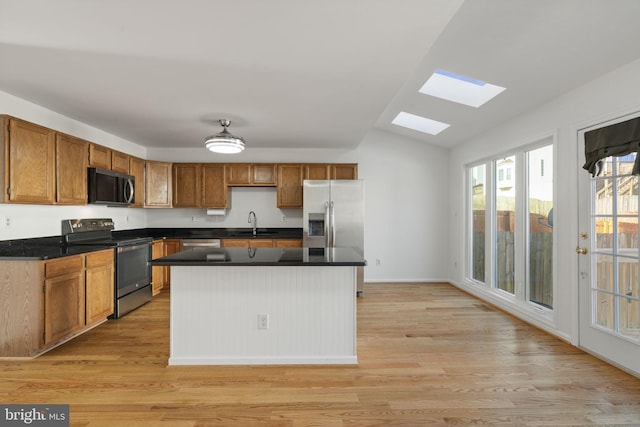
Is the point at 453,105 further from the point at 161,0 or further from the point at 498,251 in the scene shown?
the point at 161,0

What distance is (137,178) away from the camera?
493 cm

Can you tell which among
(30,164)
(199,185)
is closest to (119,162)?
(199,185)

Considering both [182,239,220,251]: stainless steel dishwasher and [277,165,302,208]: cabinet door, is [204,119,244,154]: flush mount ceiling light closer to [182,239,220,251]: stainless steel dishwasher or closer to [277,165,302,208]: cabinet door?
[277,165,302,208]: cabinet door

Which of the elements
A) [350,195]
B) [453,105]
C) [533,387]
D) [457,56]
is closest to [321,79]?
[457,56]

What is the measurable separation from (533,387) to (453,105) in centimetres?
307

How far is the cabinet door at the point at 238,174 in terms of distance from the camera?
5512 millimetres

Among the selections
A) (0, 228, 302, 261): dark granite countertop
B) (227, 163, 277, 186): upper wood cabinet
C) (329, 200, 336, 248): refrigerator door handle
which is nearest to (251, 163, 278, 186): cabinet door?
(227, 163, 277, 186): upper wood cabinet

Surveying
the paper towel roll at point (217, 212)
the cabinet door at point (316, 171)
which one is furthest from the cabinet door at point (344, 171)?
the paper towel roll at point (217, 212)

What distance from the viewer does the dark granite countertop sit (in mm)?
2906

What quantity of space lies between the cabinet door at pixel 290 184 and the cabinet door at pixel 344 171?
0.56 m

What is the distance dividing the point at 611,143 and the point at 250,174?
4.50 metres

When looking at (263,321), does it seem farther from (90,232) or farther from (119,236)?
(119,236)

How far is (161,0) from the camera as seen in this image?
1.75m

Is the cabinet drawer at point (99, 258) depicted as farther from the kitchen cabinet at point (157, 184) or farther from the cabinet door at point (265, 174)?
the cabinet door at point (265, 174)
